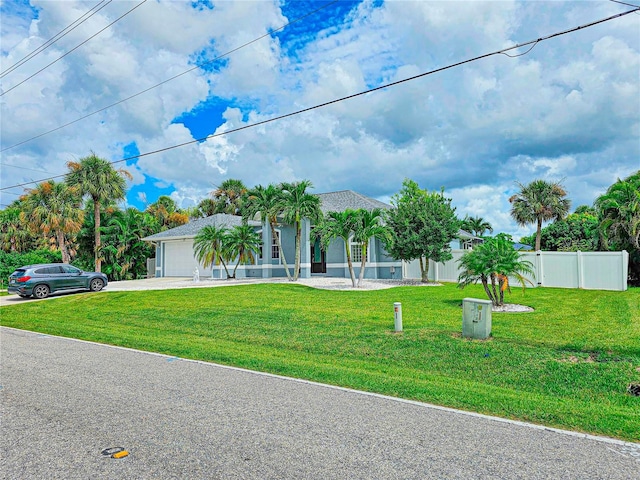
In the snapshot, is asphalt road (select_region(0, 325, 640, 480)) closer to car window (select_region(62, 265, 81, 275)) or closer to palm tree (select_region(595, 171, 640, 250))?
car window (select_region(62, 265, 81, 275))

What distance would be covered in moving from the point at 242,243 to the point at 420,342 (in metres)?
18.6

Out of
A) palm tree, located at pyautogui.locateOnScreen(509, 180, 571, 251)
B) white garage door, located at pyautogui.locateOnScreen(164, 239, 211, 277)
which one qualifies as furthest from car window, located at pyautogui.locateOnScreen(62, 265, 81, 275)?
palm tree, located at pyautogui.locateOnScreen(509, 180, 571, 251)

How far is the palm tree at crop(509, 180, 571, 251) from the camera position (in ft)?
132

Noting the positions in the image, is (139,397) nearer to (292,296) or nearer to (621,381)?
(621,381)

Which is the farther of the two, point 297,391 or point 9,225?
point 9,225

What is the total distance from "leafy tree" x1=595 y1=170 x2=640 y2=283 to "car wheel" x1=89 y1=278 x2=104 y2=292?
84.7ft

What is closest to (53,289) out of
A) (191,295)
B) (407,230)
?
(191,295)

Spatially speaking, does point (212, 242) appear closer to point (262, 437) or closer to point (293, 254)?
point (293, 254)

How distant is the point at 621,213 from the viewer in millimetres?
21516

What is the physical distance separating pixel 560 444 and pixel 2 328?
15.7m

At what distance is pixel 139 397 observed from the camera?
6.18m

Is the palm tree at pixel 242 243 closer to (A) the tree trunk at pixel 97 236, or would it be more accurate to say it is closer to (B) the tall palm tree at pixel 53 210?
(A) the tree trunk at pixel 97 236

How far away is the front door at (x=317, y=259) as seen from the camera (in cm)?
2901

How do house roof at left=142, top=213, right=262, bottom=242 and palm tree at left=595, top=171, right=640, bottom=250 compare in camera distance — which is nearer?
palm tree at left=595, top=171, right=640, bottom=250
